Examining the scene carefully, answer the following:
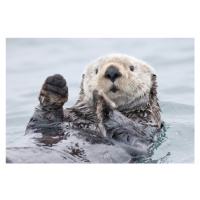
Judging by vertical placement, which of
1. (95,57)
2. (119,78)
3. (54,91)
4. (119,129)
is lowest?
(119,129)

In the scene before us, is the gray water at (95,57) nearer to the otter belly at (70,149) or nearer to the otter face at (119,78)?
the otter belly at (70,149)

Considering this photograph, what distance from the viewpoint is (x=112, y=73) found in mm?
3979

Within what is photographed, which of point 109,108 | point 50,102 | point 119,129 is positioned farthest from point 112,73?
point 50,102

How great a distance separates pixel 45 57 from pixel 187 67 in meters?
3.39

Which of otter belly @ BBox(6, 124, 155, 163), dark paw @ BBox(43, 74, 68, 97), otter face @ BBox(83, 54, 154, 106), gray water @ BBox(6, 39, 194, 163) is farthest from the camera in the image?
gray water @ BBox(6, 39, 194, 163)

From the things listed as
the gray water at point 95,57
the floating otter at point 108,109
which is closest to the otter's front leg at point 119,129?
the floating otter at point 108,109

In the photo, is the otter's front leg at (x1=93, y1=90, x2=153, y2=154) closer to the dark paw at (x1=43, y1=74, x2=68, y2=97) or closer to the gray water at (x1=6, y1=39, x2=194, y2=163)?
the gray water at (x1=6, y1=39, x2=194, y2=163)

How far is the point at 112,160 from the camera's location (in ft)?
12.0

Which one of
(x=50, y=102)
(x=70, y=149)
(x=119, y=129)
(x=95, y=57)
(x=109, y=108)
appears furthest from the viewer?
(x=95, y=57)

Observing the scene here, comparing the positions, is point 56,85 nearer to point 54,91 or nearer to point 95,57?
point 54,91

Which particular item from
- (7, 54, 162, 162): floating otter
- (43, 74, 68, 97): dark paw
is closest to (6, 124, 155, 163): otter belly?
(7, 54, 162, 162): floating otter

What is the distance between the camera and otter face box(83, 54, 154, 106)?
4.04 m

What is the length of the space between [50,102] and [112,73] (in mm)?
761

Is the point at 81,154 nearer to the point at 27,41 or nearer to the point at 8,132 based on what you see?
the point at 8,132
